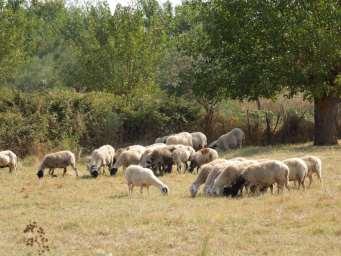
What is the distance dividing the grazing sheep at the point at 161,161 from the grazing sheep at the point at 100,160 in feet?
6.17

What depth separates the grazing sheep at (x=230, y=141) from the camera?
32.8 metres

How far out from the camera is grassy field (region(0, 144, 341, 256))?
11922 mm

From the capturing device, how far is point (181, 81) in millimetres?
38844

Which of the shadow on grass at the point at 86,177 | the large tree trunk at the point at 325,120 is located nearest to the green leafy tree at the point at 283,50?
the large tree trunk at the point at 325,120

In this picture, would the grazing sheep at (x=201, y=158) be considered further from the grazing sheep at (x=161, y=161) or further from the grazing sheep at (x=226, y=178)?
the grazing sheep at (x=226, y=178)

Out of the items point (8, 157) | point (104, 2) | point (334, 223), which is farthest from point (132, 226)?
point (104, 2)

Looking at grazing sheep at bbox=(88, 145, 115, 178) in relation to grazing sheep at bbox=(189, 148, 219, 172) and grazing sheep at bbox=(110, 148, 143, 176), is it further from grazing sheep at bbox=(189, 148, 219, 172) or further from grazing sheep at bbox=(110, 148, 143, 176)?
grazing sheep at bbox=(189, 148, 219, 172)

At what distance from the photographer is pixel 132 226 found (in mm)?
13836

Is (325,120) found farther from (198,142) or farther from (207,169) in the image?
(207,169)

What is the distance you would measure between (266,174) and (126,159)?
27.0 ft

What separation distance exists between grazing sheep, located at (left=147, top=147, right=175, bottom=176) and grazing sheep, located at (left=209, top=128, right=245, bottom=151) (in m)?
7.98

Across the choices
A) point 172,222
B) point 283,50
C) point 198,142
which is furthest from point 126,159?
point 172,222

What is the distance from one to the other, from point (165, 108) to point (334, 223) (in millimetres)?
24110

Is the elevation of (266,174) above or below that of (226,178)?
above
